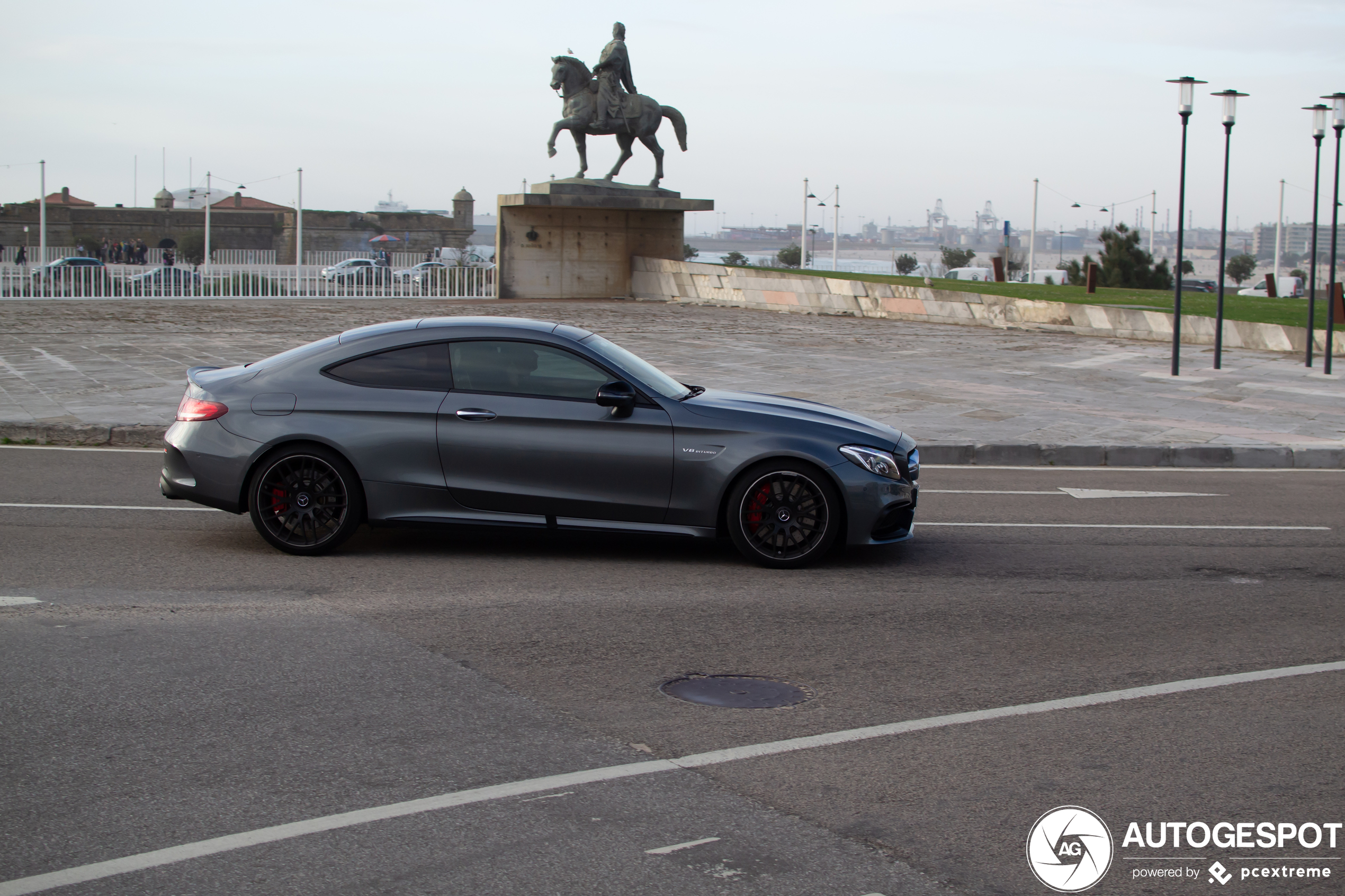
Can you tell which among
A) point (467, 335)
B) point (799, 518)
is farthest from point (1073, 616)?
point (467, 335)

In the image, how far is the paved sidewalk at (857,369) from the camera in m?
13.3

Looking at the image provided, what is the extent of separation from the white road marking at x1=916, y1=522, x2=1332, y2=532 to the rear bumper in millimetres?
4546

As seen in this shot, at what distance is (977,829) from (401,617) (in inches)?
127

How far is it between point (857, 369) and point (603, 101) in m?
15.3

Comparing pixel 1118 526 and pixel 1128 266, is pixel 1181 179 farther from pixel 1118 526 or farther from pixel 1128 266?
pixel 1128 266

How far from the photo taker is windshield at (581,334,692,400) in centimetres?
752

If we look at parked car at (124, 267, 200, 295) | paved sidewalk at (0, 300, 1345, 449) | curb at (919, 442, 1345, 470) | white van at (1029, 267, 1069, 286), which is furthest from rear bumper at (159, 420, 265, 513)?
white van at (1029, 267, 1069, 286)

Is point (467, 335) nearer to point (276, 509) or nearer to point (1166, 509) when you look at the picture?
point (276, 509)

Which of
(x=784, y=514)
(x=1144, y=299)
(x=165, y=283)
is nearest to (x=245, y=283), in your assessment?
(x=165, y=283)

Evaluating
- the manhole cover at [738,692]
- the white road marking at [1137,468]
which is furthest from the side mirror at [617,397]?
the white road marking at [1137,468]

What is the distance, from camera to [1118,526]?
9055 mm

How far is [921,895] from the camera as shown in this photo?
3428 mm

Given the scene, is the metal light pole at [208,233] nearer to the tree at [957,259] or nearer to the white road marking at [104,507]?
the white road marking at [104,507]

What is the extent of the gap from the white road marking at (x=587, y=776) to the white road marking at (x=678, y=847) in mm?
519
